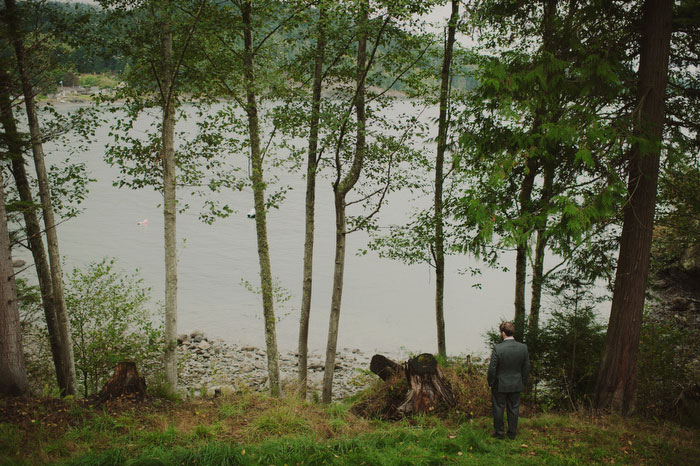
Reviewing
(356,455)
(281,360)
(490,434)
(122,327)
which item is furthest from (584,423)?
(281,360)

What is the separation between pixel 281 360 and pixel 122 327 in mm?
6612

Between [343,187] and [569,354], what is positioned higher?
[343,187]

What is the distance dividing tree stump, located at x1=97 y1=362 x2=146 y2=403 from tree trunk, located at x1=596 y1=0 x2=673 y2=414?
6.98m

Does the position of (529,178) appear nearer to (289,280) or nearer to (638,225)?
(638,225)

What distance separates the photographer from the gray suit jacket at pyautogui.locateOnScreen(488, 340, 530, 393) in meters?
5.84

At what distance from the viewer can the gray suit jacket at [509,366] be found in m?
5.84

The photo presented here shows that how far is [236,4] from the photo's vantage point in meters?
9.47

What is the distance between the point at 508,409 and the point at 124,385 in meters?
5.36

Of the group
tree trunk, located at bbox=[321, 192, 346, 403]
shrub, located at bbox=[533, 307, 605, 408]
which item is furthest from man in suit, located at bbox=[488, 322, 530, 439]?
tree trunk, located at bbox=[321, 192, 346, 403]

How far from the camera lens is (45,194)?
32.7ft

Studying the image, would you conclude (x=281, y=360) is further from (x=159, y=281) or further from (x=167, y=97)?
(x=167, y=97)

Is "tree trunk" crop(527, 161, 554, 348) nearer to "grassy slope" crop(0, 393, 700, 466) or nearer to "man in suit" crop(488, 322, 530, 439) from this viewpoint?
"man in suit" crop(488, 322, 530, 439)

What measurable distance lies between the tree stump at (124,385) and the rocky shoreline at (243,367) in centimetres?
750

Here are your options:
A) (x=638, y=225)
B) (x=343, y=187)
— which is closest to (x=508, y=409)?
(x=638, y=225)
